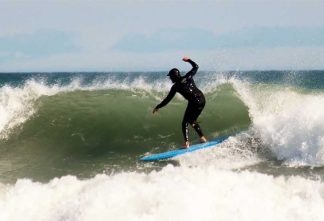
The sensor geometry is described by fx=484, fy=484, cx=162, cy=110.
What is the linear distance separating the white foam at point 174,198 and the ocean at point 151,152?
17 millimetres

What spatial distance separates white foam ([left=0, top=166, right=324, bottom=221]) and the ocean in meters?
0.02

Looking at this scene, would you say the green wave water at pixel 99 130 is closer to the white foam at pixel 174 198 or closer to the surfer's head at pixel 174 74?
the white foam at pixel 174 198

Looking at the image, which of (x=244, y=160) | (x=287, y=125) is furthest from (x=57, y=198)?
(x=287, y=125)

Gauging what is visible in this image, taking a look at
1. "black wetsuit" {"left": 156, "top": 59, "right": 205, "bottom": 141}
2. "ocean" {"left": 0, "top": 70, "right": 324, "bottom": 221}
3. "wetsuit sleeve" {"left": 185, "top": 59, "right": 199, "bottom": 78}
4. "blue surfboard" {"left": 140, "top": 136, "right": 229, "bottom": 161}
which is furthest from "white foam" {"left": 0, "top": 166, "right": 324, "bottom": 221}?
"wetsuit sleeve" {"left": 185, "top": 59, "right": 199, "bottom": 78}

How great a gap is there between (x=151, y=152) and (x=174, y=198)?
3795 millimetres

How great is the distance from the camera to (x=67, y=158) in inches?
438

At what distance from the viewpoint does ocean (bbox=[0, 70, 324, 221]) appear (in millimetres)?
7242

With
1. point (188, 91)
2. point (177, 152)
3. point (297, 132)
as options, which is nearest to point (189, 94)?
point (188, 91)

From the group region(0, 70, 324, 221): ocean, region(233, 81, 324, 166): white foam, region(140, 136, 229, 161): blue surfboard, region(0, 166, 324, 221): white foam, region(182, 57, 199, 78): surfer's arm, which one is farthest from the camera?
region(140, 136, 229, 161): blue surfboard

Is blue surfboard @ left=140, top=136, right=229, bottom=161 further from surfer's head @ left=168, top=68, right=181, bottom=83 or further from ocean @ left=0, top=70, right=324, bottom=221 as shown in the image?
surfer's head @ left=168, top=68, right=181, bottom=83

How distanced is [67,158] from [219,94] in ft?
19.3

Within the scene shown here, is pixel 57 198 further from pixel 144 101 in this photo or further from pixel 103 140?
pixel 144 101

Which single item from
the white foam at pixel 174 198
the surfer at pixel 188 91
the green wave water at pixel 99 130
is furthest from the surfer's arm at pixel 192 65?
the green wave water at pixel 99 130

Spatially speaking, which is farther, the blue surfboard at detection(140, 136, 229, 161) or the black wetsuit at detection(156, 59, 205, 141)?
the blue surfboard at detection(140, 136, 229, 161)
